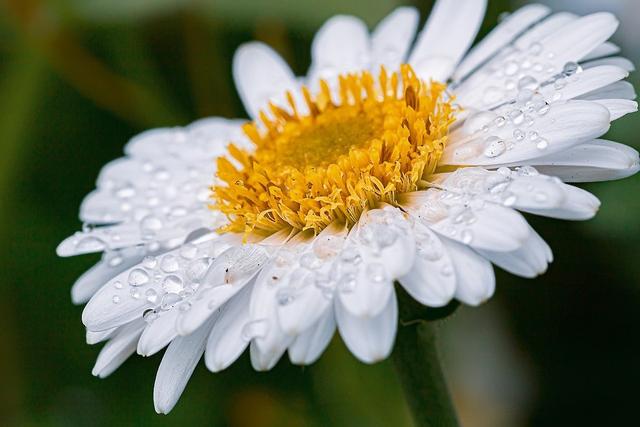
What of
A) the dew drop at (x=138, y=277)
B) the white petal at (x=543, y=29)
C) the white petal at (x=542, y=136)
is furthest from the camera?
the white petal at (x=543, y=29)

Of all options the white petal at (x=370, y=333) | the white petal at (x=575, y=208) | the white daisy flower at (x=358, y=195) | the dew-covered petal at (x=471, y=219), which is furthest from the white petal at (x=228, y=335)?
the white petal at (x=575, y=208)

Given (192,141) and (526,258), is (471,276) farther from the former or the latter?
(192,141)

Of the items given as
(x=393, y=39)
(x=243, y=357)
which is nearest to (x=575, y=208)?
(x=393, y=39)

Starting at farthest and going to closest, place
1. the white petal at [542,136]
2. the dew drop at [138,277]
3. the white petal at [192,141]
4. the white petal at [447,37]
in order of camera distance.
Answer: the white petal at [192,141], the white petal at [447,37], the dew drop at [138,277], the white petal at [542,136]

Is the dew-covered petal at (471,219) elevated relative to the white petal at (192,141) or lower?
lower

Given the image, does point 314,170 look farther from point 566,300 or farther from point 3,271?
point 3,271

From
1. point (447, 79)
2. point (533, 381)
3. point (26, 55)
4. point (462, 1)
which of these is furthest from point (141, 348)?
point (26, 55)

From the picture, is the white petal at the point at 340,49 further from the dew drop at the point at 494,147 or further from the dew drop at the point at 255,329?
the dew drop at the point at 255,329

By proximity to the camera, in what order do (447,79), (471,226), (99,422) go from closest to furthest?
(471,226) → (447,79) → (99,422)
